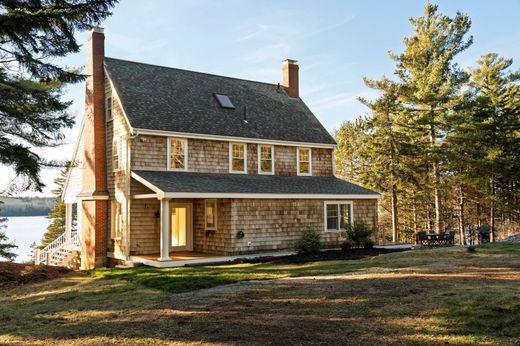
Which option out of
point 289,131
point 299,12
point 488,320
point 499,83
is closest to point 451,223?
point 499,83

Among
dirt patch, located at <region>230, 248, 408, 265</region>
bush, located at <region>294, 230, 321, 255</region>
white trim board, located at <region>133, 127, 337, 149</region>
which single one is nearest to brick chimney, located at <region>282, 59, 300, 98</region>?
white trim board, located at <region>133, 127, 337, 149</region>

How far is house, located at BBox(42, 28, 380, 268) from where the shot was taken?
18.3 meters

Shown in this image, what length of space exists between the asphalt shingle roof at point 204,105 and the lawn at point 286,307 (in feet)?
27.7

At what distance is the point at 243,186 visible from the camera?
18.9 metres

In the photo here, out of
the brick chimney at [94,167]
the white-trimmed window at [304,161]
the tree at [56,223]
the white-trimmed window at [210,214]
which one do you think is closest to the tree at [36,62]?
the brick chimney at [94,167]

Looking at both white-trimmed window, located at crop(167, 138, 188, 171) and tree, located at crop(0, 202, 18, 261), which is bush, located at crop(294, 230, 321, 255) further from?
tree, located at crop(0, 202, 18, 261)

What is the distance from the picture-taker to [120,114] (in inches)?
763

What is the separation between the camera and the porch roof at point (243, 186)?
1677 centimetres

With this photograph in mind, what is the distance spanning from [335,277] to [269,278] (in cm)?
176

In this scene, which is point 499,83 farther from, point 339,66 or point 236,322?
point 236,322

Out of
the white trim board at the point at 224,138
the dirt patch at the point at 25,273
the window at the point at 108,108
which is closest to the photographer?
the dirt patch at the point at 25,273

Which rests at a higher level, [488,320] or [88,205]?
[88,205]

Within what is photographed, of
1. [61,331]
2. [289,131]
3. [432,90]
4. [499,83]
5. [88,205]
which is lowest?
[61,331]

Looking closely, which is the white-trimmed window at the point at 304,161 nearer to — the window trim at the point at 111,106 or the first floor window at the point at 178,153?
the first floor window at the point at 178,153
